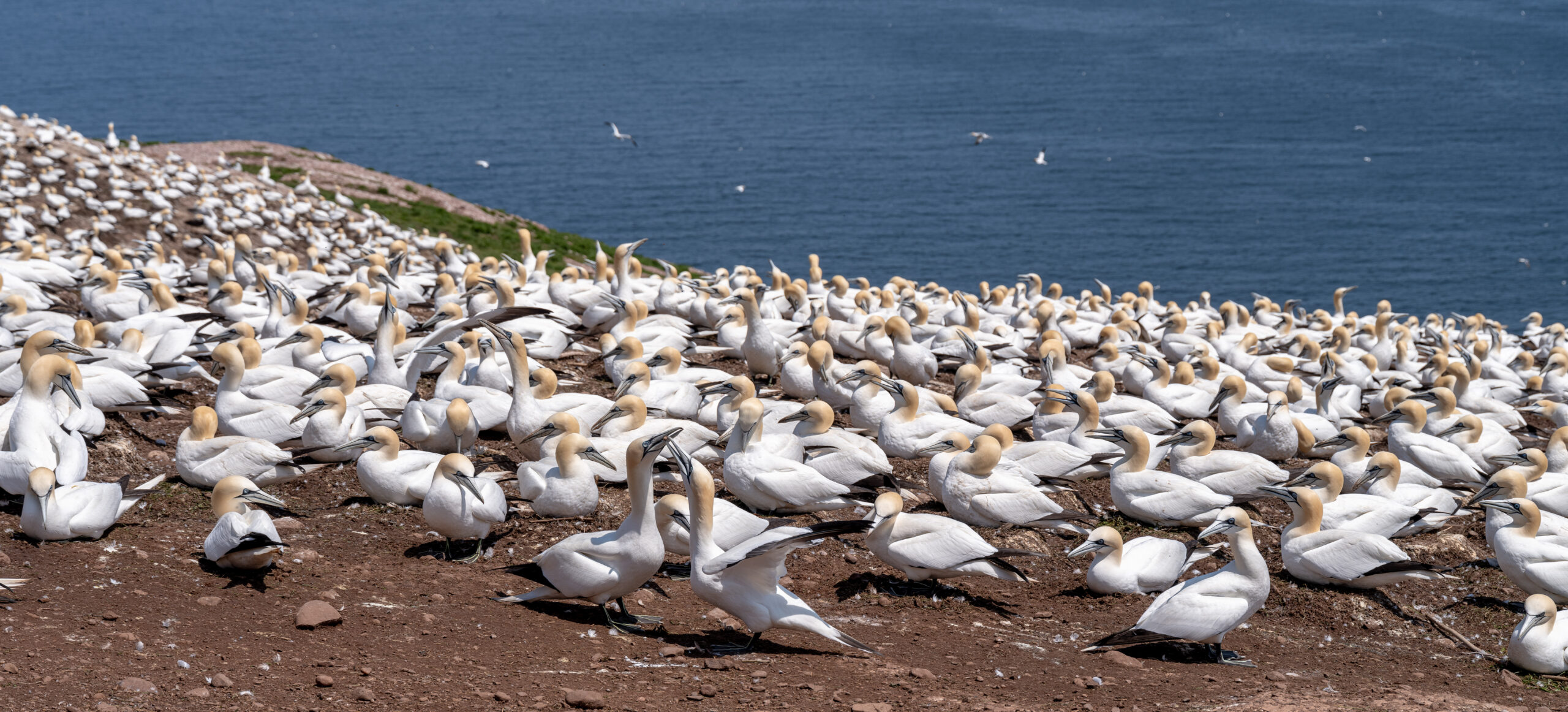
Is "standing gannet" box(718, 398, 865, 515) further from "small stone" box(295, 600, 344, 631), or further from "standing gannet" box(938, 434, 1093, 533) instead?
"small stone" box(295, 600, 344, 631)

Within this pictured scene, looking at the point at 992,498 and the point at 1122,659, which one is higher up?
the point at 992,498

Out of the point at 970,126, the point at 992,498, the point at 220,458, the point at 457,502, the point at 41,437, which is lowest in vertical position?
the point at 970,126

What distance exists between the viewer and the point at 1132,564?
329 inches

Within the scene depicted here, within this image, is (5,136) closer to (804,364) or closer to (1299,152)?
(804,364)

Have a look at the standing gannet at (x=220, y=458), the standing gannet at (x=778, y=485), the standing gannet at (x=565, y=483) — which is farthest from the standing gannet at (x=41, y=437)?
the standing gannet at (x=778, y=485)

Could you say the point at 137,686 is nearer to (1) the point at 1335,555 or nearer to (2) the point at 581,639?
(2) the point at 581,639

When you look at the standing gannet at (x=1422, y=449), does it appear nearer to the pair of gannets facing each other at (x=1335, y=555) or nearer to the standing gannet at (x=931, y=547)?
the pair of gannets facing each other at (x=1335, y=555)

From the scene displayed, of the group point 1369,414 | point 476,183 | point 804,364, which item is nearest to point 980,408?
point 804,364

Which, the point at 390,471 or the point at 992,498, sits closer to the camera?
the point at 390,471

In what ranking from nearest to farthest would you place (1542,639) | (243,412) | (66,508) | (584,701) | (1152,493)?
(584,701) → (66,508) → (1542,639) → (1152,493) → (243,412)

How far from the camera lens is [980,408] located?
1246 centimetres

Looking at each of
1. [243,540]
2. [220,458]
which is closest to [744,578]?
[243,540]

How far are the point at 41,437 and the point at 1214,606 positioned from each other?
23.4 feet

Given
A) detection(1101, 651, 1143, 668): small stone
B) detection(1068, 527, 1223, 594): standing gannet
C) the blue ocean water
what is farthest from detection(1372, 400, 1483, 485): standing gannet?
the blue ocean water
